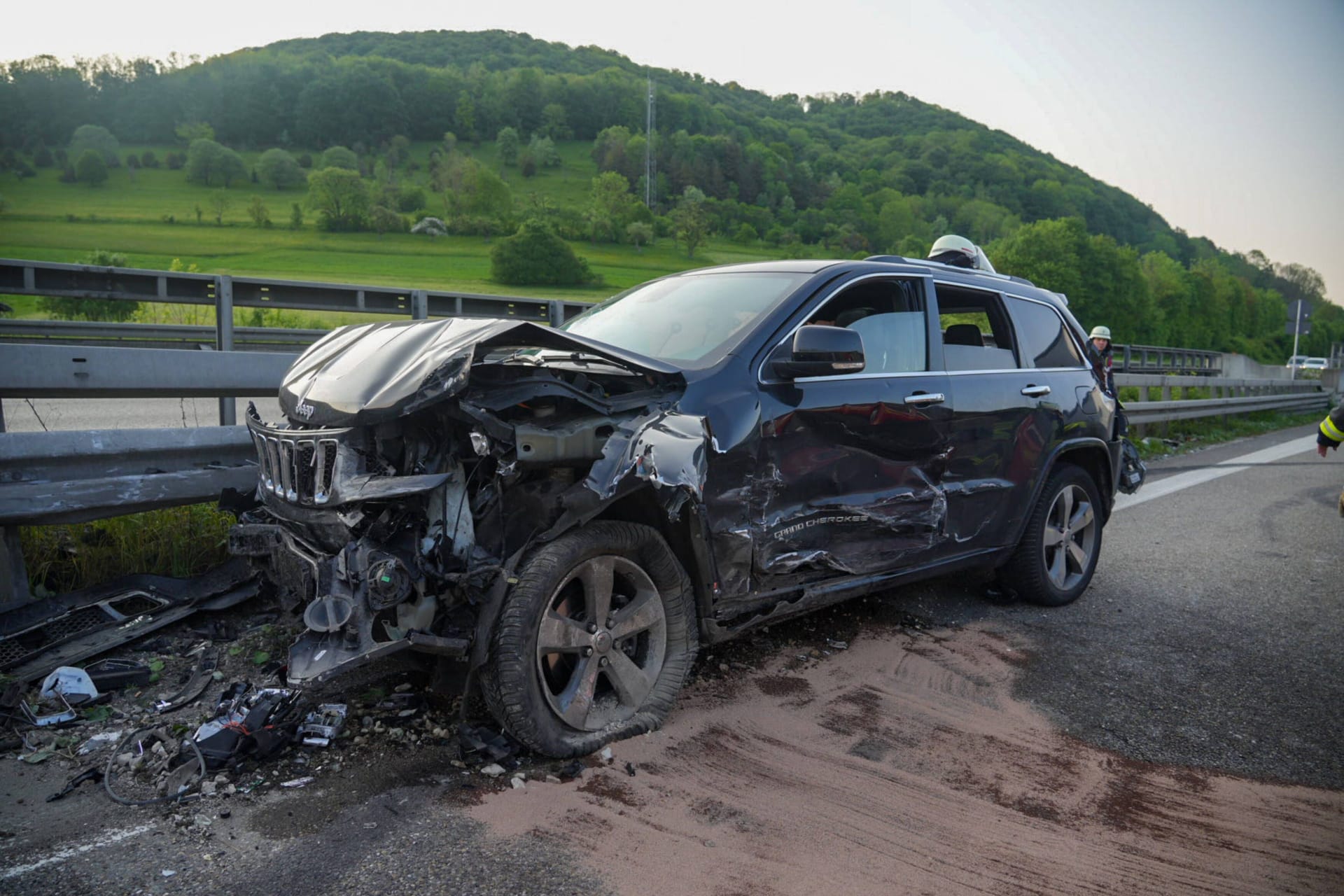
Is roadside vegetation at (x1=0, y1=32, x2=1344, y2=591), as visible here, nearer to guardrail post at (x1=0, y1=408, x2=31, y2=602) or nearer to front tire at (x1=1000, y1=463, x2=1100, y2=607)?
guardrail post at (x1=0, y1=408, x2=31, y2=602)

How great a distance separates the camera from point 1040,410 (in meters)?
5.07

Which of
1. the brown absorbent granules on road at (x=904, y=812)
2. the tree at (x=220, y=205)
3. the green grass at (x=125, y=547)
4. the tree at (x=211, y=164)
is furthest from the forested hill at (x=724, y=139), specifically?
the brown absorbent granules on road at (x=904, y=812)

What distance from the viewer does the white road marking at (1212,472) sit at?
929cm

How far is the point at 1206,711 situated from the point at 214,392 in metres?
4.78

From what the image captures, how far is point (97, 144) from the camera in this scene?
6844 centimetres

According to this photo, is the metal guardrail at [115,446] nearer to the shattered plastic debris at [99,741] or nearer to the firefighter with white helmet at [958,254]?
the shattered plastic debris at [99,741]

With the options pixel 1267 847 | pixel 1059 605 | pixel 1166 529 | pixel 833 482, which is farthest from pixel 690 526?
pixel 1166 529

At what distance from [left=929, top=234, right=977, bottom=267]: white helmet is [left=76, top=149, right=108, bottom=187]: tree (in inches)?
3010

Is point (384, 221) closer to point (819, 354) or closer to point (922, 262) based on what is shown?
point (922, 262)

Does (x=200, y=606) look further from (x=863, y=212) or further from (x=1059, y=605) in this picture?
(x=863, y=212)

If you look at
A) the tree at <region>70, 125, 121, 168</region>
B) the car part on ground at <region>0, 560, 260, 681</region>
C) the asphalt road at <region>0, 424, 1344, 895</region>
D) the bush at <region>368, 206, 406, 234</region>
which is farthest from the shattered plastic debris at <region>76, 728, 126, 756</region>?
the bush at <region>368, 206, 406, 234</region>

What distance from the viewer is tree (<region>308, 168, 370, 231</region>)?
244ft

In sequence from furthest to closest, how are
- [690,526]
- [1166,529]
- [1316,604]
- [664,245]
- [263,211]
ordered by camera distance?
[664,245] < [263,211] < [1166,529] < [1316,604] < [690,526]

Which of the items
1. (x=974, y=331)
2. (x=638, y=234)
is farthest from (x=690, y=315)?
(x=638, y=234)
